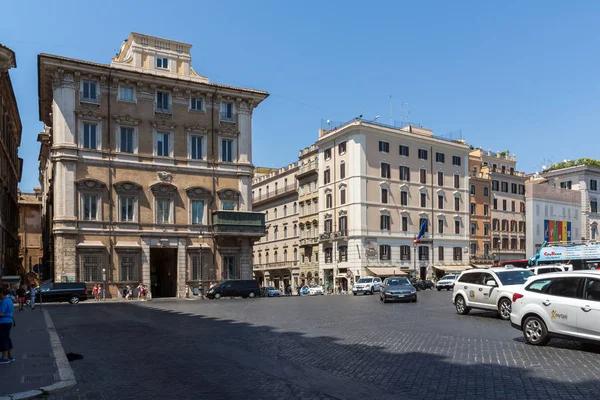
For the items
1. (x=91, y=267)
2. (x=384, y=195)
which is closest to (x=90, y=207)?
(x=91, y=267)

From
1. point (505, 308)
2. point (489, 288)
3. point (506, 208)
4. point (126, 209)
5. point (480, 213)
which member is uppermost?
point (506, 208)

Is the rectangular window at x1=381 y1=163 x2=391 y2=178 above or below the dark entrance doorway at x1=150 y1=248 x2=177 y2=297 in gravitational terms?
above

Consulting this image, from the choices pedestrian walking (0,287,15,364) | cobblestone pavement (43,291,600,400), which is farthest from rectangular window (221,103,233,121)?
pedestrian walking (0,287,15,364)

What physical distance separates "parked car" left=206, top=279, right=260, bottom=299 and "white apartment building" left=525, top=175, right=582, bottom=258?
49.0m

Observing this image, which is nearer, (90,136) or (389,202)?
(90,136)

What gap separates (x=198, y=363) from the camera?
11.6m

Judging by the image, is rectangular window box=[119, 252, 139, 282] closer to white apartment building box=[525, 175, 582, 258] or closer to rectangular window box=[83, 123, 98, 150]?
rectangular window box=[83, 123, 98, 150]

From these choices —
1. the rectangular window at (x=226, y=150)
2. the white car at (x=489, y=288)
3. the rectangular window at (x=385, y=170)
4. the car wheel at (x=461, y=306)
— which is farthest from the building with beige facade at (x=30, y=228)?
the white car at (x=489, y=288)

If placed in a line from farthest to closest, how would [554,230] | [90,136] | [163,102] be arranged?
[554,230] → [163,102] → [90,136]

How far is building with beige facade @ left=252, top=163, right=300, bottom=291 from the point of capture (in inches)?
3051

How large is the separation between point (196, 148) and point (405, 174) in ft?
92.5

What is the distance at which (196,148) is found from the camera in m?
50.1

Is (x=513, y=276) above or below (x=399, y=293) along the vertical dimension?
above

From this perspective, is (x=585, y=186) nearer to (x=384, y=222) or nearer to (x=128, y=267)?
(x=384, y=222)
